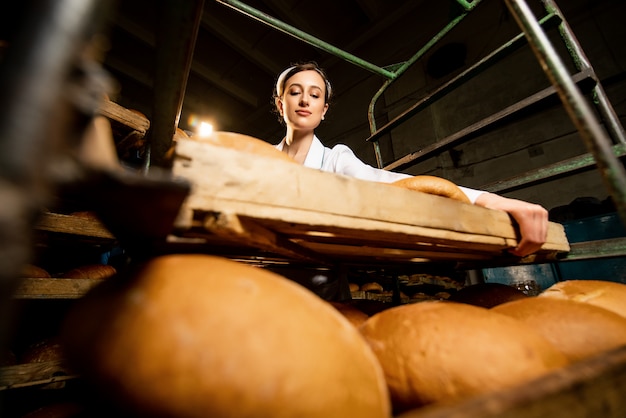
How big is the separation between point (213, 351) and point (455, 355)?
60 centimetres

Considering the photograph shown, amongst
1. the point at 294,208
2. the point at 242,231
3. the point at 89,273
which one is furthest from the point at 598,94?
the point at 89,273

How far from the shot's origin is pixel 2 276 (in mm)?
261

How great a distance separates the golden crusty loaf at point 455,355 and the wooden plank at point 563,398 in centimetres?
14

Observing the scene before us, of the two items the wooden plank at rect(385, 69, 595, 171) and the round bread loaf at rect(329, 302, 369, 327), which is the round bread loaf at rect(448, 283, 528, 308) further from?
the wooden plank at rect(385, 69, 595, 171)

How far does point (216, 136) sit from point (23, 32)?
600 millimetres

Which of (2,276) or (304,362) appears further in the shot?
(304,362)

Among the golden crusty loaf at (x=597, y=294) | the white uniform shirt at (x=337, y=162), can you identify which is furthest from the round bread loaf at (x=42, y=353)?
the golden crusty loaf at (x=597, y=294)

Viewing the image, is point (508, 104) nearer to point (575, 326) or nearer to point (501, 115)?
point (501, 115)

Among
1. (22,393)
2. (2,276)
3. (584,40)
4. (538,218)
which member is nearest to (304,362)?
(2,276)

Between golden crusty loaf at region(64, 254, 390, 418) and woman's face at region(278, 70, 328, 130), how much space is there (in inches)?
86.4

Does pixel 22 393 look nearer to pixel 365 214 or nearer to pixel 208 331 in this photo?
pixel 208 331

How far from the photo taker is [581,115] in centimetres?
84

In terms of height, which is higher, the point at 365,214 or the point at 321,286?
the point at 365,214

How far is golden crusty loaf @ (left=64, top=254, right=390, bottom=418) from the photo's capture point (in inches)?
18.2
